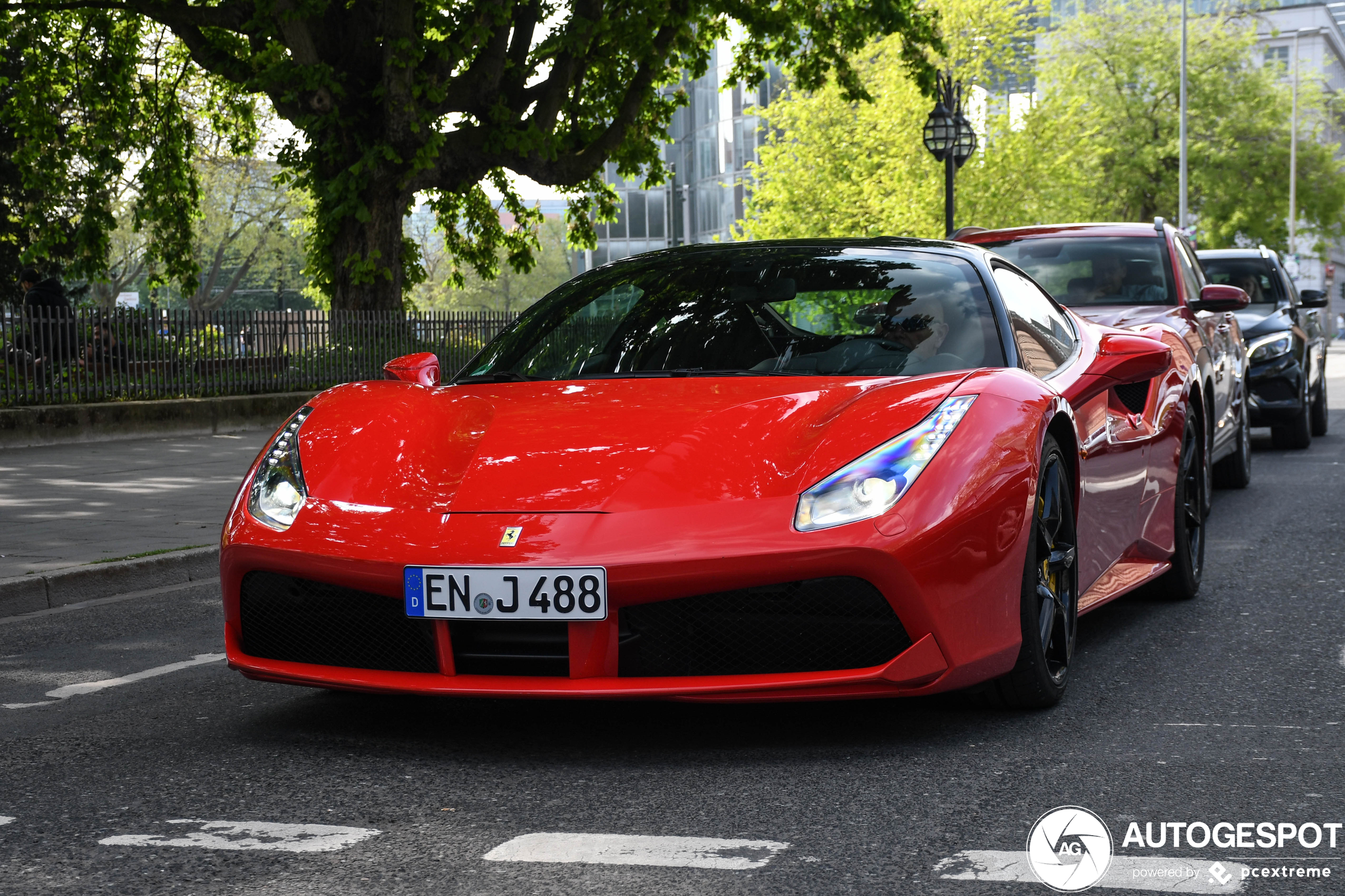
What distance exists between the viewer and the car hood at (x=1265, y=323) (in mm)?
13125

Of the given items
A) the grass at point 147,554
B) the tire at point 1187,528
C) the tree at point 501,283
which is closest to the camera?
the tire at point 1187,528

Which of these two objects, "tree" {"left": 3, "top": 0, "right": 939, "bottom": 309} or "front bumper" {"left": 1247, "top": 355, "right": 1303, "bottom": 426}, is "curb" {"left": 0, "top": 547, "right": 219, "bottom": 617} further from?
"tree" {"left": 3, "top": 0, "right": 939, "bottom": 309}

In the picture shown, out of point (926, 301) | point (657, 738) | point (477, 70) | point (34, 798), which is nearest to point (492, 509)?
point (657, 738)

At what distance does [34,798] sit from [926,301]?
2.72 m

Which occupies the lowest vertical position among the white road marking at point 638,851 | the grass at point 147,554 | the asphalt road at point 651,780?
the grass at point 147,554

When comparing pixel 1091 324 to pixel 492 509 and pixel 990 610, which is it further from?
pixel 492 509

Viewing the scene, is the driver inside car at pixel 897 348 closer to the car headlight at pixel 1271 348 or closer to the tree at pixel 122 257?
the car headlight at pixel 1271 348

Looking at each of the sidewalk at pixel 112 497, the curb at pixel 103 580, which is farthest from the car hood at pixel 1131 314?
the sidewalk at pixel 112 497

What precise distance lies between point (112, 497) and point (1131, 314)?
21.6 ft

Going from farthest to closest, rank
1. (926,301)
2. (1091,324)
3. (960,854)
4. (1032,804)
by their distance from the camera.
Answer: (1091,324) < (926,301) < (1032,804) < (960,854)

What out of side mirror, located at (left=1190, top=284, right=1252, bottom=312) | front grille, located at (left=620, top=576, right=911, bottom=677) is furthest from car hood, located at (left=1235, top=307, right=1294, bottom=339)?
front grille, located at (left=620, top=576, right=911, bottom=677)

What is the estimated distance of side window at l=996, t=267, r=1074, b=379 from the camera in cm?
469

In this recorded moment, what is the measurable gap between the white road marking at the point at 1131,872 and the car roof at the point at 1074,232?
702 cm

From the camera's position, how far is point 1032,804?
3238 mm
